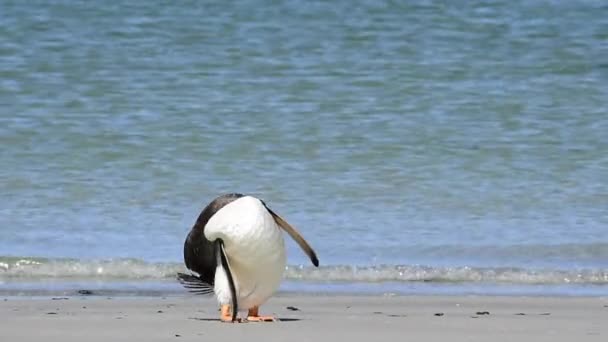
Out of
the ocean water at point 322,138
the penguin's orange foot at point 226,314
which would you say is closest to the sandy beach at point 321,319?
the penguin's orange foot at point 226,314

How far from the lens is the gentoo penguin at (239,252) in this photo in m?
5.80

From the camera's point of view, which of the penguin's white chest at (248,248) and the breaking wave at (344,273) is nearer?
the penguin's white chest at (248,248)

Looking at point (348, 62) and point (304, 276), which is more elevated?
point (348, 62)

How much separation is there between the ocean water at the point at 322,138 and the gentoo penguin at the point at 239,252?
54.9 inches

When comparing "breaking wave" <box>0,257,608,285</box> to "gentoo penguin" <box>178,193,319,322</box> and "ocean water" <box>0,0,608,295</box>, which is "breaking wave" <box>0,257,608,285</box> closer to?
"ocean water" <box>0,0,608,295</box>

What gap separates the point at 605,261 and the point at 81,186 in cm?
332

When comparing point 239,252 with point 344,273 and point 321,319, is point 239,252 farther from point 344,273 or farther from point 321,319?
point 344,273

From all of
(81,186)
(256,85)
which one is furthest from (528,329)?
(256,85)

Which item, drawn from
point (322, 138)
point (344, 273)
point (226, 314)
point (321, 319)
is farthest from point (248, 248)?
point (322, 138)

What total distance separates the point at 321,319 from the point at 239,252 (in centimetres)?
46

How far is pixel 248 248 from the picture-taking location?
5.84 meters

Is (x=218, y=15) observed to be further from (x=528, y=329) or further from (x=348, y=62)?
(x=528, y=329)

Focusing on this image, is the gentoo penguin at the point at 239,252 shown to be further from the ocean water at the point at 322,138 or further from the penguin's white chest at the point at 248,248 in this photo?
the ocean water at the point at 322,138

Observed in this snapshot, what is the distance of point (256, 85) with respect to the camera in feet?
43.1
